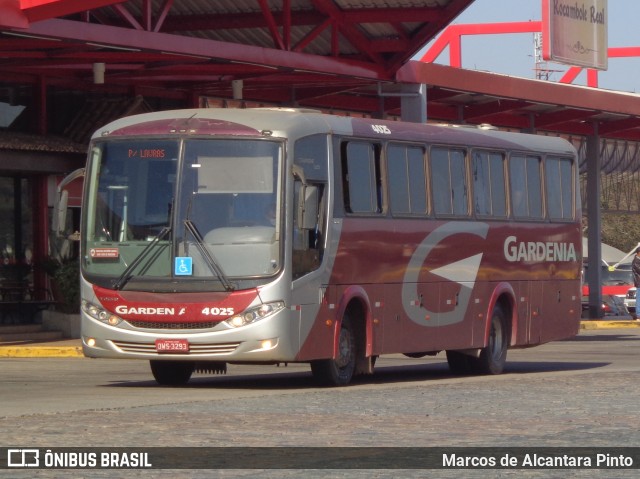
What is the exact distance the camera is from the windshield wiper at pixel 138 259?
17.1 m

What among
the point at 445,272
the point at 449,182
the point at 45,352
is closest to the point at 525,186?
the point at 449,182

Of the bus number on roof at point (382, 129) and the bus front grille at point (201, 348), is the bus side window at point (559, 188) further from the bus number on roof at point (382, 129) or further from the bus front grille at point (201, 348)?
the bus front grille at point (201, 348)

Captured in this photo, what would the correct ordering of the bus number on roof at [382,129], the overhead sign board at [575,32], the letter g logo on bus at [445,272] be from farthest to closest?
1. the overhead sign board at [575,32]
2. the letter g logo on bus at [445,272]
3. the bus number on roof at [382,129]

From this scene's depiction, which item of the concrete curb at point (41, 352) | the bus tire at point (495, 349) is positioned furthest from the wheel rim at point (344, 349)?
the concrete curb at point (41, 352)

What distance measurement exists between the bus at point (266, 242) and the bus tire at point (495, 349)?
0.94m

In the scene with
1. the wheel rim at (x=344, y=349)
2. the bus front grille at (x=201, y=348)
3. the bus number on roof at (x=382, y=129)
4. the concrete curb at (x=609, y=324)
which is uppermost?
the bus number on roof at (x=382, y=129)

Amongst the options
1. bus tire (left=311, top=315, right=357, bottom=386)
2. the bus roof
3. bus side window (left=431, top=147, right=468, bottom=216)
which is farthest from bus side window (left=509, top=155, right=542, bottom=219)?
bus tire (left=311, top=315, right=357, bottom=386)

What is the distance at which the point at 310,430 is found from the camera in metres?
12.4

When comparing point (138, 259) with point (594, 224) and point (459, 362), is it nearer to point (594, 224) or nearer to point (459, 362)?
point (459, 362)

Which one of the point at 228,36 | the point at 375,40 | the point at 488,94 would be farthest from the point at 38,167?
the point at 488,94

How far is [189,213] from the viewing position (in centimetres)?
1706

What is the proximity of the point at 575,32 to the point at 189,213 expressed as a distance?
26.0 m

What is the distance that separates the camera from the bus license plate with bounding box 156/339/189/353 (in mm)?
16938

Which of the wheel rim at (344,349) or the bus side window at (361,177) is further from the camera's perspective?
the bus side window at (361,177)
